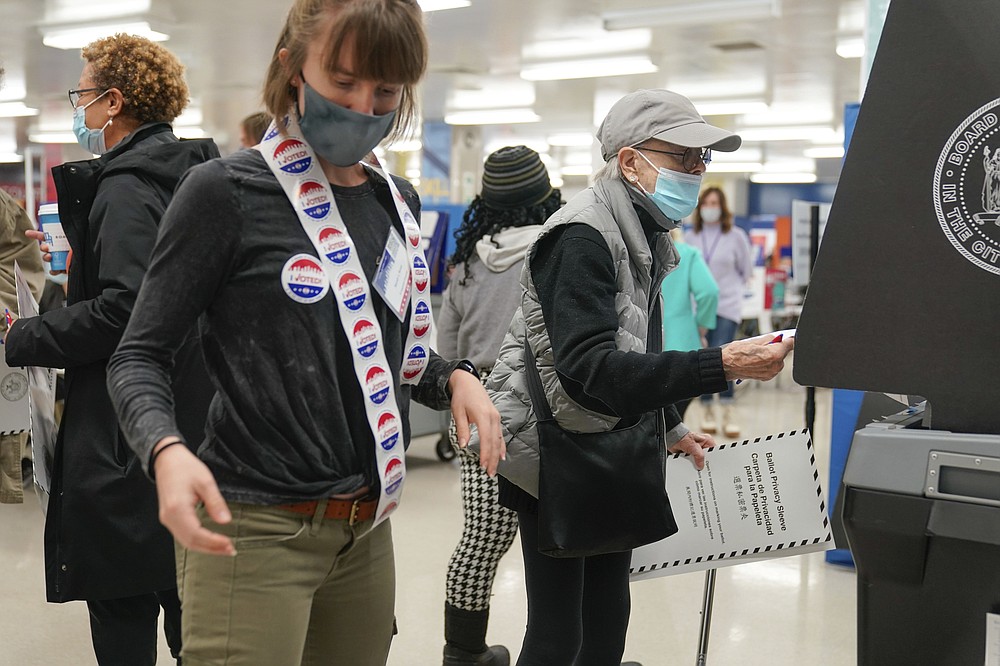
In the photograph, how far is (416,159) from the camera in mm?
20391

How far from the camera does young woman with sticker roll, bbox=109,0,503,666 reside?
123cm

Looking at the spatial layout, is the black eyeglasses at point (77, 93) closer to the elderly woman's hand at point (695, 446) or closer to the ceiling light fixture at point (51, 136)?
the elderly woman's hand at point (695, 446)

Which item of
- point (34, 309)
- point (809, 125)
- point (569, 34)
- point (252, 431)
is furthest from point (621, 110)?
point (809, 125)

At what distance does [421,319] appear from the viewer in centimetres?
145

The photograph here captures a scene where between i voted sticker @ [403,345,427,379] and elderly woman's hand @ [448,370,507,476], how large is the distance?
59 millimetres

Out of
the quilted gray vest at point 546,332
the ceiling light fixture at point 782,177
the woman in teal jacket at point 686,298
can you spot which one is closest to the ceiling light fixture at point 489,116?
the woman in teal jacket at point 686,298

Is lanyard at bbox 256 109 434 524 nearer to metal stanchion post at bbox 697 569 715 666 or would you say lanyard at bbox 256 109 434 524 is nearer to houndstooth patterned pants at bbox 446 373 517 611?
metal stanchion post at bbox 697 569 715 666

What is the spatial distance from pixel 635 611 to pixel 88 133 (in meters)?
2.46

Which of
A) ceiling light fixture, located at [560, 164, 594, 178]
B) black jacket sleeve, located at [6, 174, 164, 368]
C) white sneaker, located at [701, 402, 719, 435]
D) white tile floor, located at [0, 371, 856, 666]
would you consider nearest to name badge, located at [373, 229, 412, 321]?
black jacket sleeve, located at [6, 174, 164, 368]

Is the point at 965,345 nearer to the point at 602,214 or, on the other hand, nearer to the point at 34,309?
the point at 602,214

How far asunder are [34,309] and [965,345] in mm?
1973

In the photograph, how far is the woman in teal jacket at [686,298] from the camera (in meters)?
6.03

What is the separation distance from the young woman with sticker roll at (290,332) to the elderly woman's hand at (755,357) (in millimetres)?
517

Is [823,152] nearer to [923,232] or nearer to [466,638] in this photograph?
[466,638]
